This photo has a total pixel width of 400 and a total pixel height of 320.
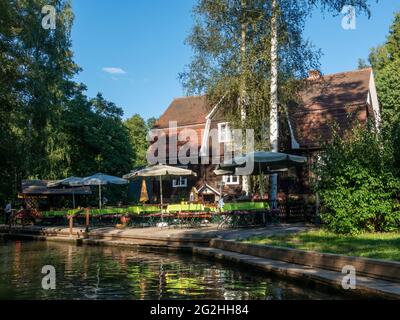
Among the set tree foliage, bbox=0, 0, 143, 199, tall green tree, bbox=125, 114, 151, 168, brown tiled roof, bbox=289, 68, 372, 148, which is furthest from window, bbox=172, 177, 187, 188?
tall green tree, bbox=125, 114, 151, 168

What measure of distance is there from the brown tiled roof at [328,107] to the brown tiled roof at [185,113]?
7.14 m

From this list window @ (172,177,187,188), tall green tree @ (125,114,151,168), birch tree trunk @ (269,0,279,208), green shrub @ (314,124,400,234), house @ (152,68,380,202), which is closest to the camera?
green shrub @ (314,124,400,234)

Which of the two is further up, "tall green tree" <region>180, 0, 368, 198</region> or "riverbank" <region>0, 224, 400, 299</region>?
"tall green tree" <region>180, 0, 368, 198</region>

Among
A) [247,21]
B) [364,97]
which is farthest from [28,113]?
[364,97]

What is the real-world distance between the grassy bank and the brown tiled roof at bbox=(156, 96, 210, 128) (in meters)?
19.8

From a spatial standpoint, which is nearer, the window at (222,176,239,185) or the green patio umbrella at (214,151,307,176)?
the green patio umbrella at (214,151,307,176)

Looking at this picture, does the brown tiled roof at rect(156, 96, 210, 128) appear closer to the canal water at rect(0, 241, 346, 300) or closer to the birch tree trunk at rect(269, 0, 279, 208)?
the birch tree trunk at rect(269, 0, 279, 208)

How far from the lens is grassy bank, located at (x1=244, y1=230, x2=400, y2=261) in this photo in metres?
Result: 9.02

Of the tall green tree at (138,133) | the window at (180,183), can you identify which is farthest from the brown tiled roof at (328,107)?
the tall green tree at (138,133)

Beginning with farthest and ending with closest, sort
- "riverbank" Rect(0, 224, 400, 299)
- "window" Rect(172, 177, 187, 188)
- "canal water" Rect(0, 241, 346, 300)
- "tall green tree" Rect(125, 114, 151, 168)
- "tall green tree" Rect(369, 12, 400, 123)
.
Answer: "tall green tree" Rect(125, 114, 151, 168) → "tall green tree" Rect(369, 12, 400, 123) → "window" Rect(172, 177, 187, 188) → "canal water" Rect(0, 241, 346, 300) → "riverbank" Rect(0, 224, 400, 299)

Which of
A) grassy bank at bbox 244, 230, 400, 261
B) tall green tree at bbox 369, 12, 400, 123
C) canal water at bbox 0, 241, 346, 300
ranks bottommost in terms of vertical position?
canal water at bbox 0, 241, 346, 300

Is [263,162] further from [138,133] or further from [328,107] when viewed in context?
[138,133]

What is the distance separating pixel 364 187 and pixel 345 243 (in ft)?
7.44

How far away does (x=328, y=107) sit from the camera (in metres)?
27.1
